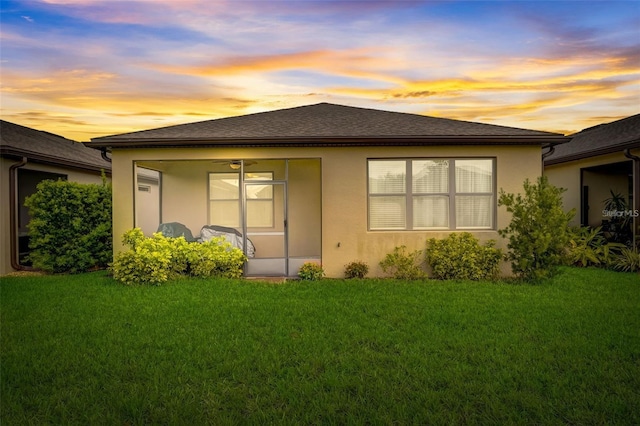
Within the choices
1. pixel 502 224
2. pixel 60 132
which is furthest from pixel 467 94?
pixel 60 132

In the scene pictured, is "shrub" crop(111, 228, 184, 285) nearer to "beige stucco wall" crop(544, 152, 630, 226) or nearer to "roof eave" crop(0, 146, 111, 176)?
"roof eave" crop(0, 146, 111, 176)

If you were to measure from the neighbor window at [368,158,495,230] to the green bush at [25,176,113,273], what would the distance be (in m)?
7.13

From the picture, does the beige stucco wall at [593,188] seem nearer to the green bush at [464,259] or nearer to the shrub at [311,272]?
the green bush at [464,259]

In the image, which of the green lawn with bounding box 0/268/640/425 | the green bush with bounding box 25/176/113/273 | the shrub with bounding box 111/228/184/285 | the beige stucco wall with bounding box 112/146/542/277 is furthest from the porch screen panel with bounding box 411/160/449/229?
the green bush with bounding box 25/176/113/273

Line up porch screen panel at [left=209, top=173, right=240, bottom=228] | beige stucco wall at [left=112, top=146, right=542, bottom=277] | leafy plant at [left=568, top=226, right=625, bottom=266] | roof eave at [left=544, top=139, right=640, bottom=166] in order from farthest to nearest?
porch screen panel at [left=209, top=173, right=240, bottom=228] → leafy plant at [left=568, top=226, right=625, bottom=266] → roof eave at [left=544, top=139, right=640, bottom=166] → beige stucco wall at [left=112, top=146, right=542, bottom=277]

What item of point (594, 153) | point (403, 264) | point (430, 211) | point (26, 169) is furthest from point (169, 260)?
point (594, 153)

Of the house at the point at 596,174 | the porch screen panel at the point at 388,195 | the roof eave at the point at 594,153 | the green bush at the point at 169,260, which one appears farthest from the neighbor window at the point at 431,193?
the house at the point at 596,174

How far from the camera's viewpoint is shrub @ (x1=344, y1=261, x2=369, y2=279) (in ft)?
35.0

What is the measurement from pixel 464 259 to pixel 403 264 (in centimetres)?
131

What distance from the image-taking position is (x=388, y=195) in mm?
11031

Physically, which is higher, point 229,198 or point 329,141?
point 329,141

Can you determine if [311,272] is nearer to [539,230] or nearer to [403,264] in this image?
[403,264]

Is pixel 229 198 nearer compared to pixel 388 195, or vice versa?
pixel 388 195

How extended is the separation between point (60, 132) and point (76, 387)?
594 inches
